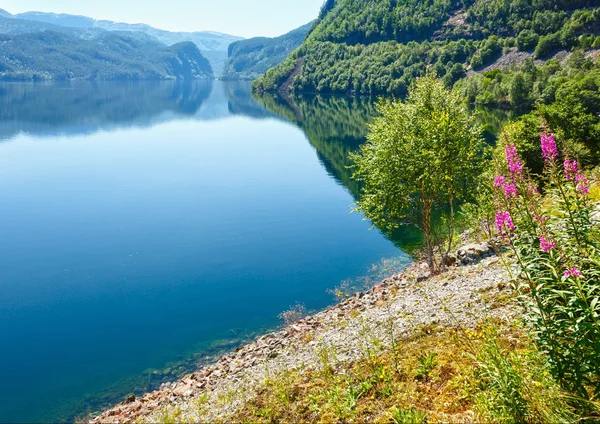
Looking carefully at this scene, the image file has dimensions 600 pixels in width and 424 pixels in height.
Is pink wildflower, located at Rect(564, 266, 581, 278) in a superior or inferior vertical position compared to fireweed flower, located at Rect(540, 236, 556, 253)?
inferior

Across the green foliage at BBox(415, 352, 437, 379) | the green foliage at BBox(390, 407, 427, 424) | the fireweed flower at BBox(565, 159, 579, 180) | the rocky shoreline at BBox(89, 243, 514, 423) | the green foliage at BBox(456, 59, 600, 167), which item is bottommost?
the rocky shoreline at BBox(89, 243, 514, 423)

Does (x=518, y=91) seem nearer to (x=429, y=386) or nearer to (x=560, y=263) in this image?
(x=429, y=386)

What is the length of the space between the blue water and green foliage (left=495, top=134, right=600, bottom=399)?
A: 24729 mm

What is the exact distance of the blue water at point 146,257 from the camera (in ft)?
97.3

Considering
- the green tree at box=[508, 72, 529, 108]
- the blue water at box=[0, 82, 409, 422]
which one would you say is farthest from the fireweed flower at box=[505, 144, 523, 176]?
the green tree at box=[508, 72, 529, 108]

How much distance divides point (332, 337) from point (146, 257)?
3045cm

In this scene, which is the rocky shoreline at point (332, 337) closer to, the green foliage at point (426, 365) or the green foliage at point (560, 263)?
the green foliage at point (426, 365)

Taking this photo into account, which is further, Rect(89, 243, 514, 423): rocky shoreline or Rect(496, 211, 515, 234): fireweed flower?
Result: Rect(89, 243, 514, 423): rocky shoreline

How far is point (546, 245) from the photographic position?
8.24 metres

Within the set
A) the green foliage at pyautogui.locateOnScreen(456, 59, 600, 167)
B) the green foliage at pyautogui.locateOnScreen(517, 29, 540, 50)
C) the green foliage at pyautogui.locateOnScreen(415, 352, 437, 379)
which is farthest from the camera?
the green foliage at pyautogui.locateOnScreen(517, 29, 540, 50)

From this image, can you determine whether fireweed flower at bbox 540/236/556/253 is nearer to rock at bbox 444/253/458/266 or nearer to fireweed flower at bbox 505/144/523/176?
fireweed flower at bbox 505/144/523/176

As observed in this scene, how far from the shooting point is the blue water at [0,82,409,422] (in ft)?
97.3

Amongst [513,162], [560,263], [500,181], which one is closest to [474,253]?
[560,263]

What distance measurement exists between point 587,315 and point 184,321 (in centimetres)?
3024
